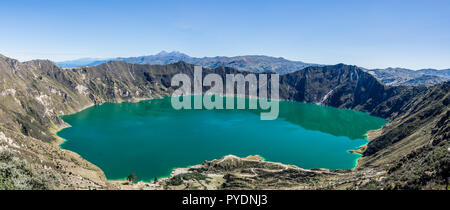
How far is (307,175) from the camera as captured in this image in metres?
96.0

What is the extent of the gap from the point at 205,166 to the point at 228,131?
75.0 metres

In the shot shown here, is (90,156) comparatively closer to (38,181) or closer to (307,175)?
(38,181)

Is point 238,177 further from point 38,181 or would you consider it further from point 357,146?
point 357,146

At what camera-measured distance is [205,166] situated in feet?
363

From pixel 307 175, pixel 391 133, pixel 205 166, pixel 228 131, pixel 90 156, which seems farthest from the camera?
pixel 228 131

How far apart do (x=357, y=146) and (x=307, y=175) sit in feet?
240

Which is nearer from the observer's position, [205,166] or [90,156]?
[205,166]
